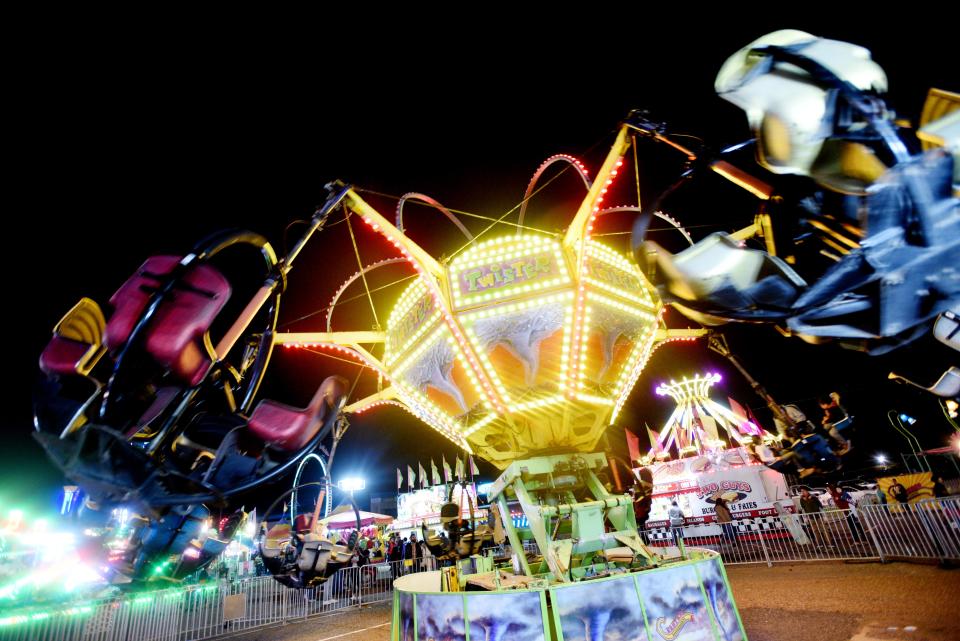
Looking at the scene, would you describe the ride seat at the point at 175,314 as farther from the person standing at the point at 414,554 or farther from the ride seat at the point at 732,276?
the person standing at the point at 414,554

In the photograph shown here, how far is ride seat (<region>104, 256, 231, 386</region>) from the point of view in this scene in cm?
167

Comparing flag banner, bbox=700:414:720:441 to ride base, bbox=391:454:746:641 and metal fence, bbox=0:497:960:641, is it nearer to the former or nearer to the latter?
metal fence, bbox=0:497:960:641

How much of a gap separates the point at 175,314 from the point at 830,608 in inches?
377

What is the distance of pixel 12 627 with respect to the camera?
824 cm

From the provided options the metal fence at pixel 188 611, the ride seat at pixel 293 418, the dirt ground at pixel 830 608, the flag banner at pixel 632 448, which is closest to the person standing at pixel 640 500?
the dirt ground at pixel 830 608

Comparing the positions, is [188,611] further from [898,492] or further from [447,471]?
[447,471]

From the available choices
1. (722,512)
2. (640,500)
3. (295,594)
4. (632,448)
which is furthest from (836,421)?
(632,448)

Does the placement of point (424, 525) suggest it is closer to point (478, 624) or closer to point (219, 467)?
point (478, 624)

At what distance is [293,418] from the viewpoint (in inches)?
74.7

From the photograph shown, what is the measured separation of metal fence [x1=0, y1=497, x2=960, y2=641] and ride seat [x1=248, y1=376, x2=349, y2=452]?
1133 centimetres

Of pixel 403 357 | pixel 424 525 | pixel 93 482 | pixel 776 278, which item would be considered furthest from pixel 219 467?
pixel 424 525

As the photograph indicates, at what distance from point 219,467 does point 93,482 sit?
0.40 m

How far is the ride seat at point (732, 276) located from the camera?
6.19 ft

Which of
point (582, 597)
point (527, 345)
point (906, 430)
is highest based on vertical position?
point (527, 345)
